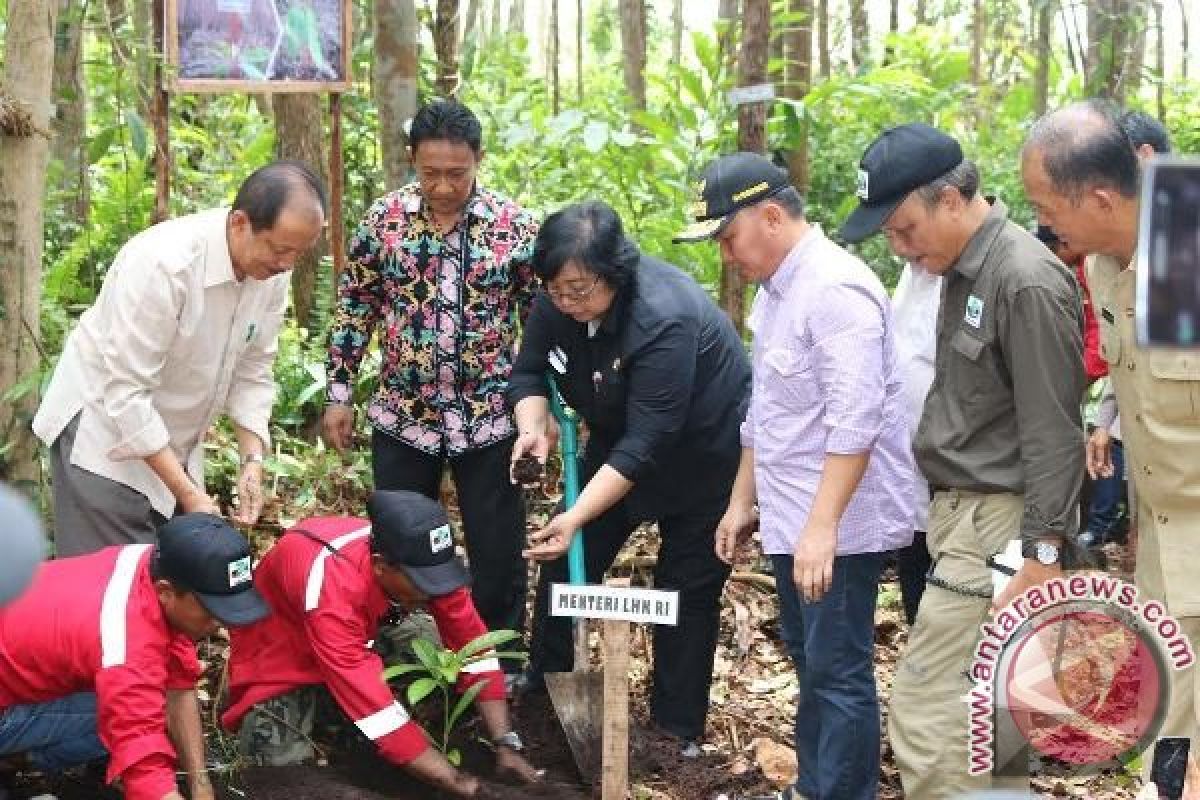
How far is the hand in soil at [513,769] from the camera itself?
13.9 ft

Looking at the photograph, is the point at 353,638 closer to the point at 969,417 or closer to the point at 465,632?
the point at 465,632

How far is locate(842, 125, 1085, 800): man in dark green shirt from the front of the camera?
3152mm

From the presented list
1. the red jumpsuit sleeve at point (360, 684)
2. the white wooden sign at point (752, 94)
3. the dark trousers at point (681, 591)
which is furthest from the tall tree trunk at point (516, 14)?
the red jumpsuit sleeve at point (360, 684)

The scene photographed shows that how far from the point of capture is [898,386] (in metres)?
3.68

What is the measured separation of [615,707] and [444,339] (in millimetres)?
1340

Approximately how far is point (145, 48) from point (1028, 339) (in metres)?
3.46

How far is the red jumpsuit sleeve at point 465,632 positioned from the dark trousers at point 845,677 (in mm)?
961

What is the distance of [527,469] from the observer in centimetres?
432

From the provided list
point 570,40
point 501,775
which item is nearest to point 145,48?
point 501,775

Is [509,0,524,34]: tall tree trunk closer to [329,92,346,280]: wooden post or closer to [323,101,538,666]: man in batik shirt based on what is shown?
[329,92,346,280]: wooden post

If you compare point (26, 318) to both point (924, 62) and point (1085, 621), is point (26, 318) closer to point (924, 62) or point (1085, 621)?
point (1085, 621)

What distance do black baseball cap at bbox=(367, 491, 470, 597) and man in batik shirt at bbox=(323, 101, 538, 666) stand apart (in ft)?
2.17

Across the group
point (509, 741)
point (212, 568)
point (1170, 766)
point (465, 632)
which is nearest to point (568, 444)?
point (465, 632)

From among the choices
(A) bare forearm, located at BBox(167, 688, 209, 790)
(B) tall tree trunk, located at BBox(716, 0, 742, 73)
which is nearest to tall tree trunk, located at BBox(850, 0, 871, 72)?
(B) tall tree trunk, located at BBox(716, 0, 742, 73)
